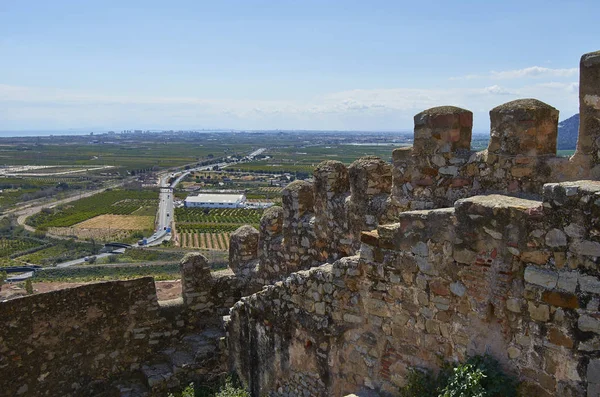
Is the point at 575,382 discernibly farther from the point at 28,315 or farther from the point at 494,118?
the point at 28,315

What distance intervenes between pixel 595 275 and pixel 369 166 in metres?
3.46

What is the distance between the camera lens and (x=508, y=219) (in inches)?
145

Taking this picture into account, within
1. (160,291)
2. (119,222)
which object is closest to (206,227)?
(119,222)

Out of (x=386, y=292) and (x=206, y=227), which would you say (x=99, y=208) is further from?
(x=386, y=292)

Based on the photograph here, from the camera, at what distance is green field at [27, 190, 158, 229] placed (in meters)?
87.5

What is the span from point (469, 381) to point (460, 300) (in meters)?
0.60

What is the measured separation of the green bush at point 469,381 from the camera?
12.1ft

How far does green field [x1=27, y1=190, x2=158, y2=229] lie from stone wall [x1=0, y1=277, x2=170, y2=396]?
82.3 m

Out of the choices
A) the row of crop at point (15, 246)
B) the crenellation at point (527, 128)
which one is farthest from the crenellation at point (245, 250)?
the row of crop at point (15, 246)

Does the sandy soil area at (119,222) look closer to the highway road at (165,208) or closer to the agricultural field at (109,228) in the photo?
the agricultural field at (109,228)

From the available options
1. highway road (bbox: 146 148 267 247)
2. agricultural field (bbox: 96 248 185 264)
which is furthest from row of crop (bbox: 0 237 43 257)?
highway road (bbox: 146 148 267 247)

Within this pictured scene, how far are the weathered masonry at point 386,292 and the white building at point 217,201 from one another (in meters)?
86.2

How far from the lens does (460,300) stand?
409 cm

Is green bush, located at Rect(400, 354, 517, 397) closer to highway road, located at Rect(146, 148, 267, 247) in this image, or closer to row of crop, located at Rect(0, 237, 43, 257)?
highway road, located at Rect(146, 148, 267, 247)
